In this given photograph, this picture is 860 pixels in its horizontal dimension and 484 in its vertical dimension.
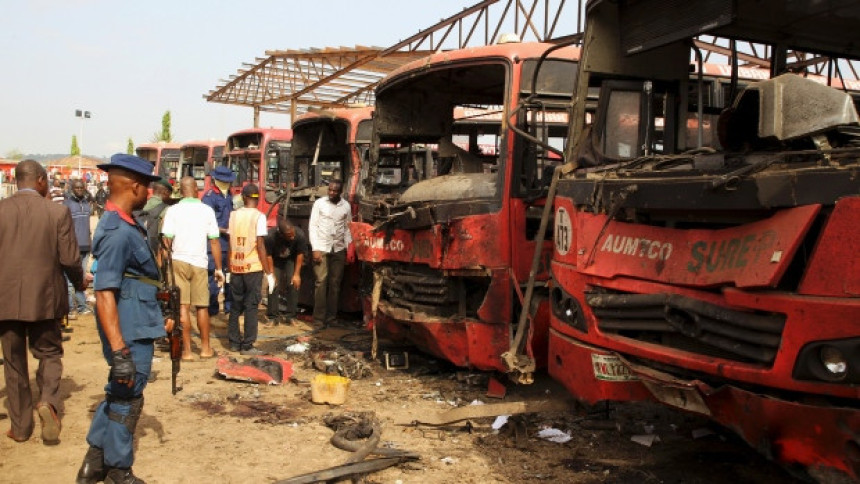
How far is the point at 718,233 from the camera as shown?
312cm

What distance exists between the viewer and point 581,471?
4328 mm

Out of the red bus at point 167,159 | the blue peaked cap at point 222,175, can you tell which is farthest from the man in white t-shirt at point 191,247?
the red bus at point 167,159

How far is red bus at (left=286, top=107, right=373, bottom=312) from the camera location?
9.45 meters

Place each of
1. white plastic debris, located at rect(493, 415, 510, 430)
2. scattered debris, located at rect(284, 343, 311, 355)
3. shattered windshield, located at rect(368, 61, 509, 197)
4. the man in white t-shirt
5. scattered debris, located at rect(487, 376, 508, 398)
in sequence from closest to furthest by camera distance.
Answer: white plastic debris, located at rect(493, 415, 510, 430) < scattered debris, located at rect(487, 376, 508, 398) < shattered windshield, located at rect(368, 61, 509, 197) < the man in white t-shirt < scattered debris, located at rect(284, 343, 311, 355)

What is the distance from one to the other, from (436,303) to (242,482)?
224 centimetres

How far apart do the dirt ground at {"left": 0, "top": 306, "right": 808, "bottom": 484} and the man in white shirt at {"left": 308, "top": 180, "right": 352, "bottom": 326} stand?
2.36 metres

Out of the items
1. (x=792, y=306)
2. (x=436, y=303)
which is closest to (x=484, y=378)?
(x=436, y=303)

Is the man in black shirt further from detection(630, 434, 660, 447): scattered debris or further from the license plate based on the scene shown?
the license plate

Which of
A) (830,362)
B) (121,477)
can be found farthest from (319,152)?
(830,362)

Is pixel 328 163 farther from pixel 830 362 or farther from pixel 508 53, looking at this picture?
pixel 830 362

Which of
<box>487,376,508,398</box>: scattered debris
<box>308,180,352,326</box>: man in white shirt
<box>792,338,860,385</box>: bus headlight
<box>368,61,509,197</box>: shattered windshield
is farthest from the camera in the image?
<box>308,180,352,326</box>: man in white shirt

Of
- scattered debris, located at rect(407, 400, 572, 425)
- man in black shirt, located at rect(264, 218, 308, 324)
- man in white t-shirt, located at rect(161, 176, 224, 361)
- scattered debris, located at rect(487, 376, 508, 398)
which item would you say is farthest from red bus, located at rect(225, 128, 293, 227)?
scattered debris, located at rect(407, 400, 572, 425)

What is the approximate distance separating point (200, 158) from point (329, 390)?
16.1 metres

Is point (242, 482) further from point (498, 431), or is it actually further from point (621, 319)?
point (621, 319)
